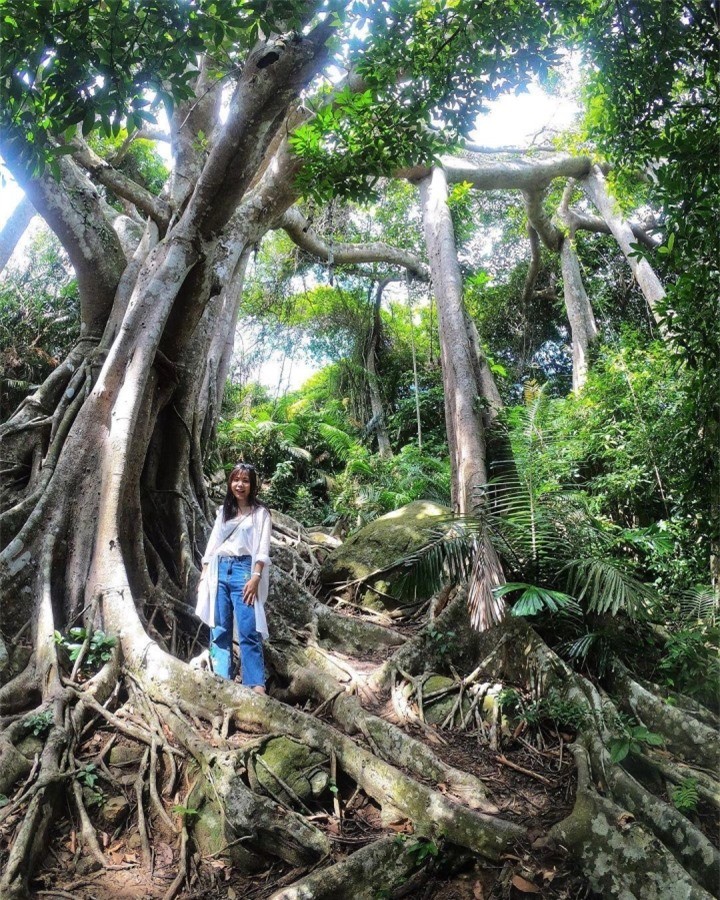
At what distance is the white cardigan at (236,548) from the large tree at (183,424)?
401mm

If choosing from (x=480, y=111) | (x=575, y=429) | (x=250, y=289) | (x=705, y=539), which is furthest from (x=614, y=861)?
(x=250, y=289)

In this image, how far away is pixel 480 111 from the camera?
409 centimetres

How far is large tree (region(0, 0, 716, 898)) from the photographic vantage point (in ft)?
8.50

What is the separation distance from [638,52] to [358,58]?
1.78m

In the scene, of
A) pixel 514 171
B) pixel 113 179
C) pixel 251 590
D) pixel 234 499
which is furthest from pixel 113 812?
pixel 514 171

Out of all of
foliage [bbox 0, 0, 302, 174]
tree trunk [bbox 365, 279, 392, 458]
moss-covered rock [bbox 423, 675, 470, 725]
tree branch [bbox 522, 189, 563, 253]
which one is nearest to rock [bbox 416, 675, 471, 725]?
moss-covered rock [bbox 423, 675, 470, 725]

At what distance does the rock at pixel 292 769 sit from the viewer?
2.84 metres

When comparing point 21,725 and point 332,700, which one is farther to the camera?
point 332,700

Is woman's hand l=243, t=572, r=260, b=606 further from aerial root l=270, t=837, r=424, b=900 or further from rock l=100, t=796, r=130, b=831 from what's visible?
aerial root l=270, t=837, r=424, b=900

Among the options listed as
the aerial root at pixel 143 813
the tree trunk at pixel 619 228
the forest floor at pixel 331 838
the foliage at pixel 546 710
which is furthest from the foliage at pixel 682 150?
the tree trunk at pixel 619 228

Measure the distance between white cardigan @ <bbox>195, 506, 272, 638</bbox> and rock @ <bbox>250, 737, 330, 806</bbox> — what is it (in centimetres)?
81

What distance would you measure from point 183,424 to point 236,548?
1.93 m

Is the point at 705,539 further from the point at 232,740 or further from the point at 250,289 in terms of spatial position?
the point at 250,289

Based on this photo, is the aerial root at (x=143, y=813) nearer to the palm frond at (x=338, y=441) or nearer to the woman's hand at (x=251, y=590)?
the woman's hand at (x=251, y=590)
